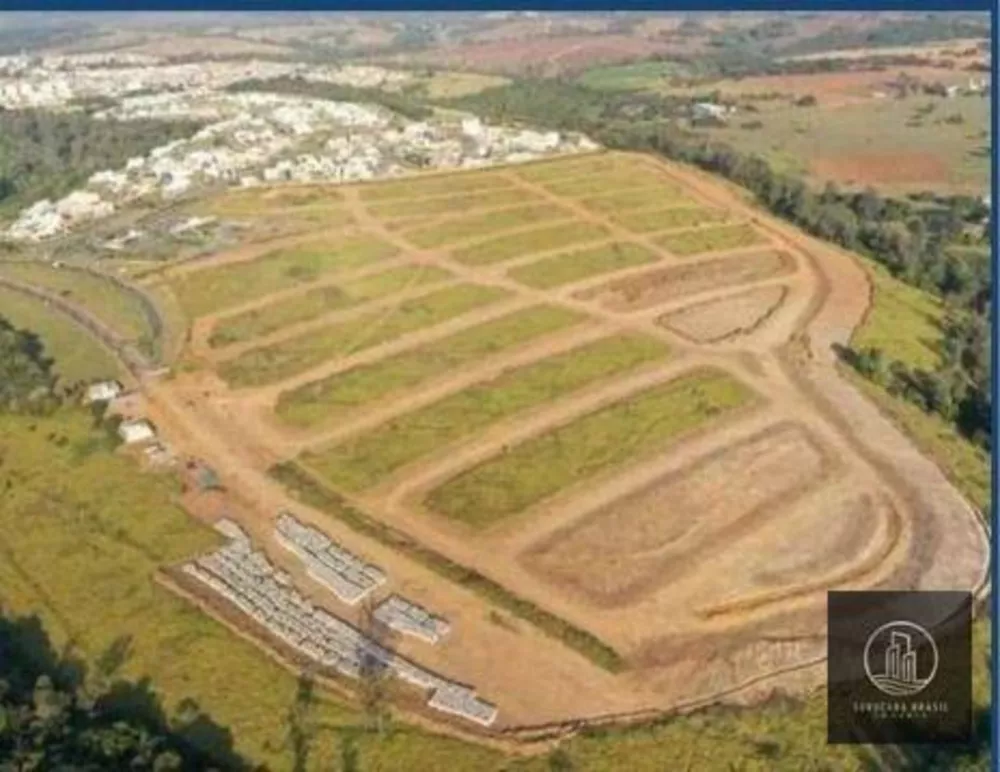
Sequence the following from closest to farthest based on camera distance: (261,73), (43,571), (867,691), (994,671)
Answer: (994,671), (867,691), (43,571), (261,73)

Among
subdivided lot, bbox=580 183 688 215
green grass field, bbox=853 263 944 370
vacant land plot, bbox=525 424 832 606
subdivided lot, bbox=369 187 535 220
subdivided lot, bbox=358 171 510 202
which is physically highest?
subdivided lot, bbox=358 171 510 202

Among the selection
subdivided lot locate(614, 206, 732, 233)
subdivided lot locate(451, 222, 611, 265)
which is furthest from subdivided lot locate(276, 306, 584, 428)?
subdivided lot locate(614, 206, 732, 233)

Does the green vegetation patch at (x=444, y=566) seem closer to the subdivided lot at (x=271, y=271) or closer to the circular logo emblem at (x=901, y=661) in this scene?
the subdivided lot at (x=271, y=271)

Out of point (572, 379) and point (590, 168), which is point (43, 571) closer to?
point (572, 379)

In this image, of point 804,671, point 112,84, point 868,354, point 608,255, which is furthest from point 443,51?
point 804,671

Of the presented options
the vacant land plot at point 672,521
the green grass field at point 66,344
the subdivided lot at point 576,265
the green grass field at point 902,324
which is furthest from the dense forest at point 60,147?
the green grass field at point 902,324

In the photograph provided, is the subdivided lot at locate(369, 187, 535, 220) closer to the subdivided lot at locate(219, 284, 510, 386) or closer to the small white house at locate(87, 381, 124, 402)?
the subdivided lot at locate(219, 284, 510, 386)

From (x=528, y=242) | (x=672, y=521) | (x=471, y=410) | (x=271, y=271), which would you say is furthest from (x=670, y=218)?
(x=271, y=271)
